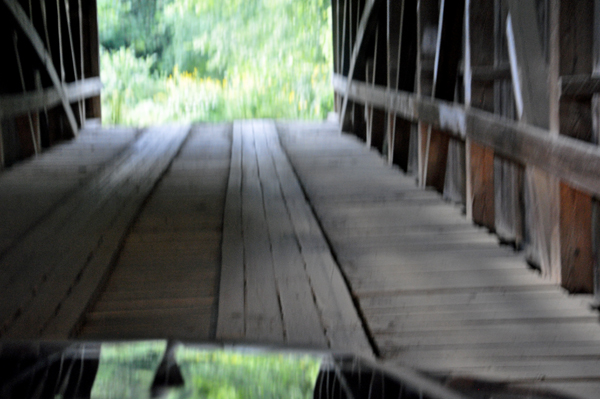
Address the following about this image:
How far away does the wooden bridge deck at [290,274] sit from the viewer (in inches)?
106

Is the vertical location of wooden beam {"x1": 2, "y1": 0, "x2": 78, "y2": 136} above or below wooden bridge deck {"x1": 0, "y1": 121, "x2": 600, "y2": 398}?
above

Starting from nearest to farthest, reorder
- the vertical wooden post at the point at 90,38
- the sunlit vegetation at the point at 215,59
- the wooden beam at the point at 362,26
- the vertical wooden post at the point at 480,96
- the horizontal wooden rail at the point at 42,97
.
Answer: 1. the vertical wooden post at the point at 480,96
2. the horizontal wooden rail at the point at 42,97
3. the wooden beam at the point at 362,26
4. the vertical wooden post at the point at 90,38
5. the sunlit vegetation at the point at 215,59

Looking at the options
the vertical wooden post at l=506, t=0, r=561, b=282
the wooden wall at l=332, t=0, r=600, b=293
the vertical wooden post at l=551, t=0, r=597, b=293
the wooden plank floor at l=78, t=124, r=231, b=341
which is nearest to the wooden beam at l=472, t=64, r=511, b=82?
the wooden wall at l=332, t=0, r=600, b=293

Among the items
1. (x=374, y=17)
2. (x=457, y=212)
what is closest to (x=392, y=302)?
(x=457, y=212)

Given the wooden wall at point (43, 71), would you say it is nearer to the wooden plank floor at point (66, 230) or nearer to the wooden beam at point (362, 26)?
the wooden plank floor at point (66, 230)

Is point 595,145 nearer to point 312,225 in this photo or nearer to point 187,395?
point 312,225

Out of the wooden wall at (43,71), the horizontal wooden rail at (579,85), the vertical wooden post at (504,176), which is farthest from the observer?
the wooden wall at (43,71)

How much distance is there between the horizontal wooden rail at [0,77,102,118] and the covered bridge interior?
5 centimetres

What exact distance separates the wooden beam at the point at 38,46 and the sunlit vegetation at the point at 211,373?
20.7 ft

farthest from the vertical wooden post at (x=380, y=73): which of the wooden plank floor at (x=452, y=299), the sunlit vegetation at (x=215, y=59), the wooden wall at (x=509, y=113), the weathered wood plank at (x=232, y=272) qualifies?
the sunlit vegetation at (x=215, y=59)

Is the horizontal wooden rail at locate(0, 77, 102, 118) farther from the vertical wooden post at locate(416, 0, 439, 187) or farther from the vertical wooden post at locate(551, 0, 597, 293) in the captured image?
the vertical wooden post at locate(551, 0, 597, 293)

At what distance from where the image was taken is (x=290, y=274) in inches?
138

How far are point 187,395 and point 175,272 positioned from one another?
2.58 m

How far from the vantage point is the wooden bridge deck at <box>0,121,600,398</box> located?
8.82 ft
